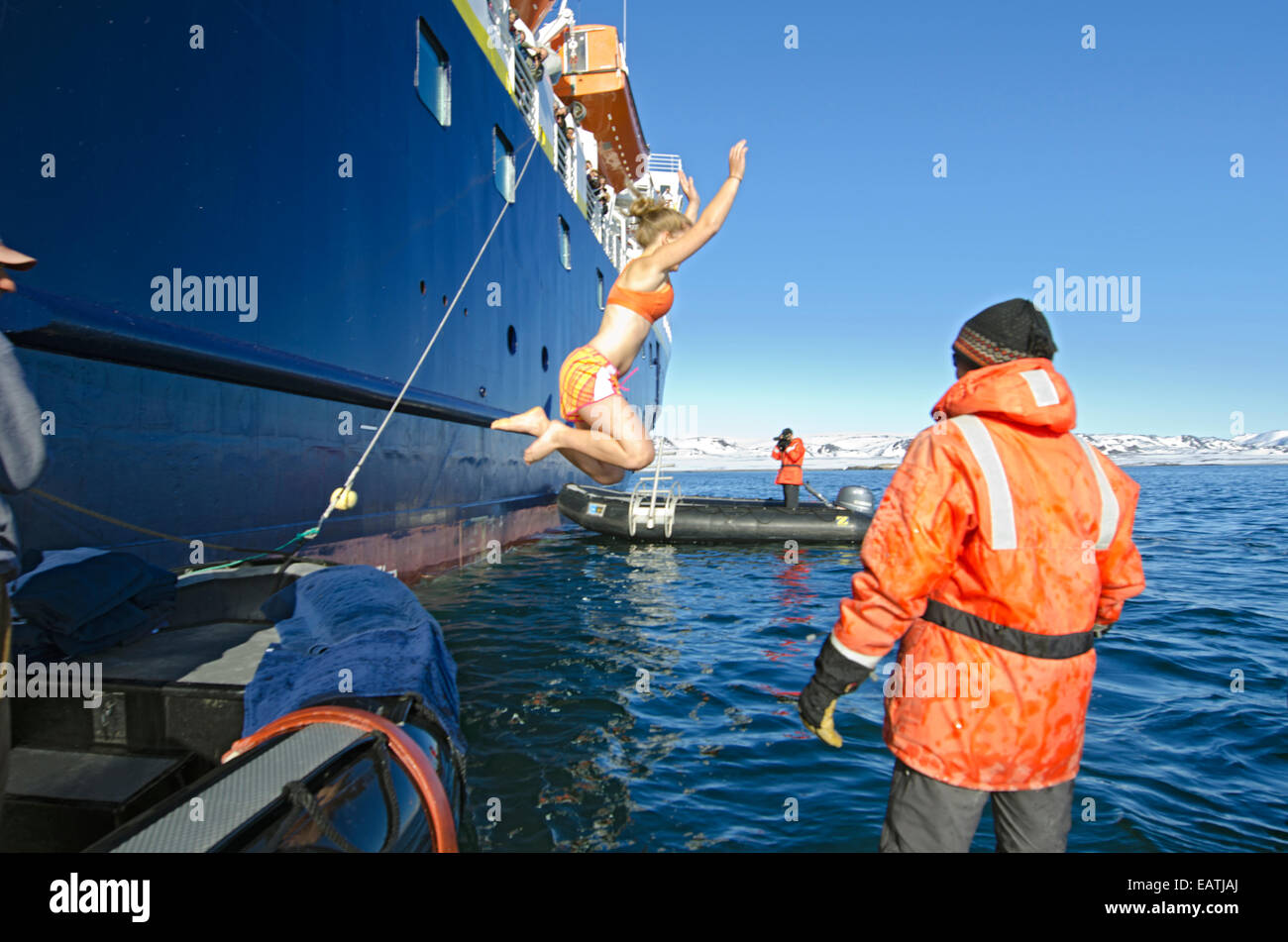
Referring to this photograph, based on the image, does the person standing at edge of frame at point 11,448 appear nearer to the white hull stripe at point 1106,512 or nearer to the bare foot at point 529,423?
the bare foot at point 529,423

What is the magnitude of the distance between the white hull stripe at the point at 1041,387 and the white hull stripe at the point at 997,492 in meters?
0.19

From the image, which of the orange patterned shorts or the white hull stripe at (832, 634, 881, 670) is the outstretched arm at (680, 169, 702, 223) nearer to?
the orange patterned shorts

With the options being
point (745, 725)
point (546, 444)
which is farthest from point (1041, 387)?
point (745, 725)

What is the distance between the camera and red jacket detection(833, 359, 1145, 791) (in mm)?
2049

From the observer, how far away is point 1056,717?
6.82ft

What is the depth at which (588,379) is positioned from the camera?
148 inches

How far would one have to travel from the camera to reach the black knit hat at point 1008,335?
2.20 metres

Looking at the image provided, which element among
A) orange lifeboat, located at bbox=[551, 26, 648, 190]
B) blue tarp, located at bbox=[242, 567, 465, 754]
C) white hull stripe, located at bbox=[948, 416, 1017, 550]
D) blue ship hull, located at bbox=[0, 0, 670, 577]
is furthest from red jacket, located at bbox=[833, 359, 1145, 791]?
orange lifeboat, located at bbox=[551, 26, 648, 190]

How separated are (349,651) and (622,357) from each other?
193cm

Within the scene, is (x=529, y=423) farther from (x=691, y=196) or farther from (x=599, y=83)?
(x=599, y=83)

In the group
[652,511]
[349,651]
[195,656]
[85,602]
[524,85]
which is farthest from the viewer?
[652,511]

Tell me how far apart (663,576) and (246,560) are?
7.23 m
